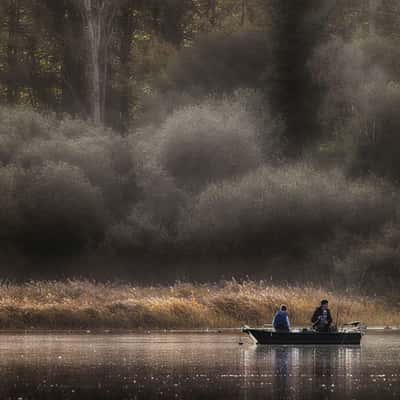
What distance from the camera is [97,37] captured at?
102125mm

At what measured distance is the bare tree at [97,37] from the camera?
102 m

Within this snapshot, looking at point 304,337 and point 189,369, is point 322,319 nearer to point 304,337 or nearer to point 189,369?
point 304,337

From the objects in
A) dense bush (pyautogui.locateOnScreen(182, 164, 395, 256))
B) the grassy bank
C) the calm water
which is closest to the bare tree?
dense bush (pyautogui.locateOnScreen(182, 164, 395, 256))

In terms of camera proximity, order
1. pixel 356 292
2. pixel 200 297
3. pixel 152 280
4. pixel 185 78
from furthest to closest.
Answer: pixel 185 78
pixel 152 280
pixel 356 292
pixel 200 297

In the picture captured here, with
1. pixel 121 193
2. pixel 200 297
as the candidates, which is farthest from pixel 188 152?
pixel 200 297

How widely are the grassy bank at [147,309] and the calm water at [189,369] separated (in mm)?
3115

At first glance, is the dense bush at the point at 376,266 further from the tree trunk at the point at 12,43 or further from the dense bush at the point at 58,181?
the tree trunk at the point at 12,43

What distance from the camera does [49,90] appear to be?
108688 millimetres

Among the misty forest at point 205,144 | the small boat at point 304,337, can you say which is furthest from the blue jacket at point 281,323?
the misty forest at point 205,144

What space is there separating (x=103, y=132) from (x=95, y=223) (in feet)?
21.3

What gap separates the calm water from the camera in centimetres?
4575

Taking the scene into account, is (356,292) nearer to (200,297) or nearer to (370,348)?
(200,297)

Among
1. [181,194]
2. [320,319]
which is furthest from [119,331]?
[181,194]

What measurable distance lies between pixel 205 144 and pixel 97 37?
10.8m
